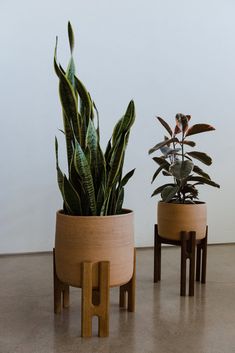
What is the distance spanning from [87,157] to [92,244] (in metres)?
0.31

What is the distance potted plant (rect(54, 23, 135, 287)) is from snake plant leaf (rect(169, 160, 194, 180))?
342 millimetres

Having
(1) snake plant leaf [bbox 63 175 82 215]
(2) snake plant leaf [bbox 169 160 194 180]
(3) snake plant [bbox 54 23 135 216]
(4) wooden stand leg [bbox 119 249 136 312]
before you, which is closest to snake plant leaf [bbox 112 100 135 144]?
(3) snake plant [bbox 54 23 135 216]

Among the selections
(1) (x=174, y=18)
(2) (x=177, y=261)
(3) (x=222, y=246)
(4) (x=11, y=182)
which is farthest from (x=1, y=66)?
(3) (x=222, y=246)

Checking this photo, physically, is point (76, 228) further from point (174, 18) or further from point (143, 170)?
point (174, 18)

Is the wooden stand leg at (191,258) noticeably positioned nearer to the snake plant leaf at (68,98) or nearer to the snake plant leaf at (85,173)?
the snake plant leaf at (85,173)

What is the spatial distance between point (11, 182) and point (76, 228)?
1386mm

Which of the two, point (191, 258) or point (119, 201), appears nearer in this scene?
point (119, 201)

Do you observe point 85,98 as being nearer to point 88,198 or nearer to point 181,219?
point 88,198

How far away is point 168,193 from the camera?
1.71m

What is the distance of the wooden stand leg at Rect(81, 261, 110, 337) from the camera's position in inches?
46.9

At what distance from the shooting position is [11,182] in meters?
2.46

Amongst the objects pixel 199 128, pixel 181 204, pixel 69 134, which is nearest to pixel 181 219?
pixel 181 204

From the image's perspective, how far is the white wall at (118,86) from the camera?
244 centimetres

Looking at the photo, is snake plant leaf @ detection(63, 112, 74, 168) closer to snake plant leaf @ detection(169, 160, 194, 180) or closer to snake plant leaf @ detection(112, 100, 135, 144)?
snake plant leaf @ detection(112, 100, 135, 144)
